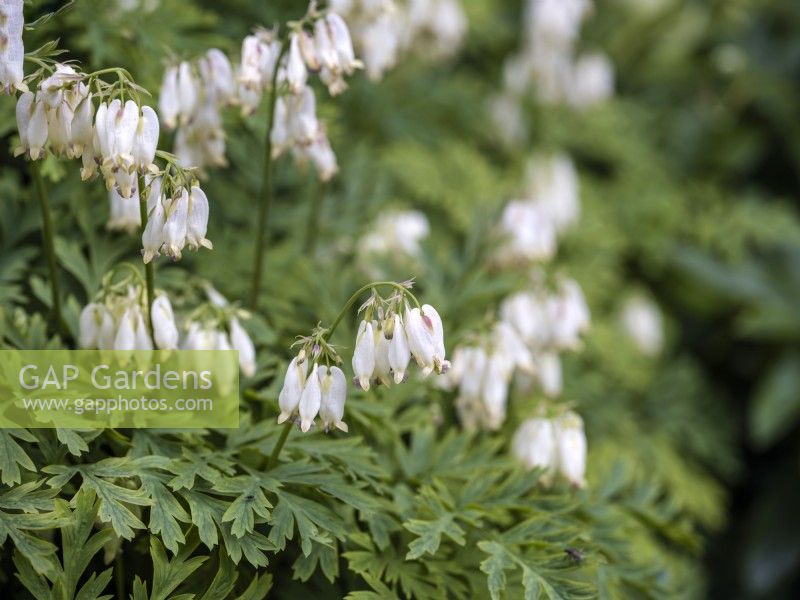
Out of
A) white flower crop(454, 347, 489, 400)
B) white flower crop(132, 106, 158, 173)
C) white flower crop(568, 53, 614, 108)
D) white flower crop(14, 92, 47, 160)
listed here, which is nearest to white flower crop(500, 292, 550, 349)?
white flower crop(454, 347, 489, 400)

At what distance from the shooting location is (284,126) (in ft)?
6.26

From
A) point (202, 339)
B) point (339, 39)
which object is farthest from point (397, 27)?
point (202, 339)

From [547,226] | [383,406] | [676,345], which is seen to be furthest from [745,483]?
[383,406]

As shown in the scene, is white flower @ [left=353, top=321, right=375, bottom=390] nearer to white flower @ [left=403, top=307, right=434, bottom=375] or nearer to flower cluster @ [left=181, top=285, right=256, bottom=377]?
white flower @ [left=403, top=307, right=434, bottom=375]

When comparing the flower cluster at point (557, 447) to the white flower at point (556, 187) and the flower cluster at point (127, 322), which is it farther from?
the white flower at point (556, 187)

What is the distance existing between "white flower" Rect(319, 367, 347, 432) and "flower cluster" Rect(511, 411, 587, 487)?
0.58 meters

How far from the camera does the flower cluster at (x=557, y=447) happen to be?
196 cm

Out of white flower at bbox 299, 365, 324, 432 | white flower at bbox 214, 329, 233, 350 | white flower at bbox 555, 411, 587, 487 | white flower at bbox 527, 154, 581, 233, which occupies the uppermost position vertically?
white flower at bbox 527, 154, 581, 233

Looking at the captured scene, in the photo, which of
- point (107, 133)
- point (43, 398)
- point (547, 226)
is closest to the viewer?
point (107, 133)

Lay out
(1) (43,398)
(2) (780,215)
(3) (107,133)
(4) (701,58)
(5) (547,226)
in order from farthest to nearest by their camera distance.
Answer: (4) (701,58), (2) (780,215), (5) (547,226), (1) (43,398), (3) (107,133)

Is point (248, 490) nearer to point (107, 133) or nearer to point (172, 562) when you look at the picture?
point (172, 562)

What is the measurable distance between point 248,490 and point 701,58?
3973mm

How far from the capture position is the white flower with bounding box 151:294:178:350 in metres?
1.67

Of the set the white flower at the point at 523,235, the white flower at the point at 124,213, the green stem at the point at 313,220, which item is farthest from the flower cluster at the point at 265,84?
the white flower at the point at 523,235
